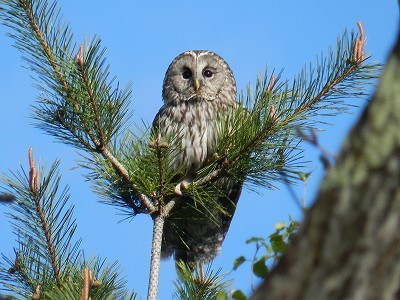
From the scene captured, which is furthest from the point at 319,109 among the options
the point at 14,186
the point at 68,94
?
the point at 14,186

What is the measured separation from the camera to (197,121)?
5602mm

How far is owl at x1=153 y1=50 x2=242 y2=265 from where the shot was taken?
5273 mm

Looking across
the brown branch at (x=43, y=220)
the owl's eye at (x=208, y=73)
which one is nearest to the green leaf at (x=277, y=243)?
the brown branch at (x=43, y=220)

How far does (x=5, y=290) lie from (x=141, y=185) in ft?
2.40

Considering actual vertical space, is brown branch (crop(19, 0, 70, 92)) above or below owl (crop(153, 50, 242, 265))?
below

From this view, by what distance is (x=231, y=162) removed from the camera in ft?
12.4

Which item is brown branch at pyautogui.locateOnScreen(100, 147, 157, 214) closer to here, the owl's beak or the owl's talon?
the owl's talon

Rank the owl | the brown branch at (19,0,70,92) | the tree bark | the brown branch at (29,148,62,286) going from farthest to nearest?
the owl
the brown branch at (19,0,70,92)
the brown branch at (29,148,62,286)
the tree bark

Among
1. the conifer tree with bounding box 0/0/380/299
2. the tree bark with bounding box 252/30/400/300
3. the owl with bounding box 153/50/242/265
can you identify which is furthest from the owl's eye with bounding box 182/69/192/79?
the tree bark with bounding box 252/30/400/300

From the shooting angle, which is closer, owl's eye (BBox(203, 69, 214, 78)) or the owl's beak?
the owl's beak

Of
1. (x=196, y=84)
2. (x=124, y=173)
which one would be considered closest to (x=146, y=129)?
(x=124, y=173)

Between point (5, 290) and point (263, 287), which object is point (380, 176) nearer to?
point (263, 287)

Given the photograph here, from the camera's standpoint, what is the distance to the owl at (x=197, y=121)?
5.27 metres

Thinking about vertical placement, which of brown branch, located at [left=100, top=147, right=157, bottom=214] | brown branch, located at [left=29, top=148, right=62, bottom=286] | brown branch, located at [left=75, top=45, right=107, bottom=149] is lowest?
brown branch, located at [left=29, top=148, right=62, bottom=286]
